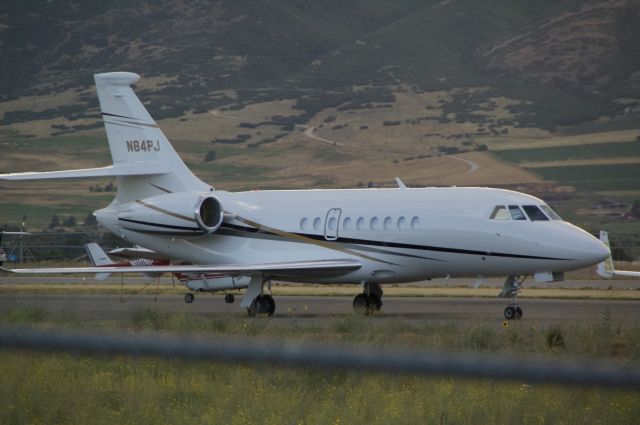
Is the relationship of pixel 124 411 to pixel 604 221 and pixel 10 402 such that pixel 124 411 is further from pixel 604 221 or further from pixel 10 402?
pixel 604 221

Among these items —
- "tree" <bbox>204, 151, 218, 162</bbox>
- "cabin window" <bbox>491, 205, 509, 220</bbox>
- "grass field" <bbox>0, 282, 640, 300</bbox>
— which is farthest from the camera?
"tree" <bbox>204, 151, 218, 162</bbox>

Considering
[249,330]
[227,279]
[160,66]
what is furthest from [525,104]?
[249,330]

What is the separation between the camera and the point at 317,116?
15138cm

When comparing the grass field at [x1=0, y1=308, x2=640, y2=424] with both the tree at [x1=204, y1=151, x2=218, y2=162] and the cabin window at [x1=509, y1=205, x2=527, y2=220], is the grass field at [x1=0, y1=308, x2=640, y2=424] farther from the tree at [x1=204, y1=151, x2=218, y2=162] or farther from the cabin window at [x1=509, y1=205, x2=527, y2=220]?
the tree at [x1=204, y1=151, x2=218, y2=162]

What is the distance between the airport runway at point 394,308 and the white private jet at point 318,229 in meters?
0.81

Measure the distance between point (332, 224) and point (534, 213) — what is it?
451 cm

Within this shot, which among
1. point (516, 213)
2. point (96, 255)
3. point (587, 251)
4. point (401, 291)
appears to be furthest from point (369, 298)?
point (96, 255)

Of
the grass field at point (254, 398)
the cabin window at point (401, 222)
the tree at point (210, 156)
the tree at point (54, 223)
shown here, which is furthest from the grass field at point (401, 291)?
the tree at point (210, 156)

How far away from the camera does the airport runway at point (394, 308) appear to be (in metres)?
22.7

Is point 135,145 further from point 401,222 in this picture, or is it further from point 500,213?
point 500,213

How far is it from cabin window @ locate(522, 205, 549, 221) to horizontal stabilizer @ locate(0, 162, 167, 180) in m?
9.00

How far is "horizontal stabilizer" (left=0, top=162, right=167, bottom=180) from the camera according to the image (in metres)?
25.4

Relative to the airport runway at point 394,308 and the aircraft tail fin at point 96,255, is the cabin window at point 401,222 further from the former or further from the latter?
the aircraft tail fin at point 96,255

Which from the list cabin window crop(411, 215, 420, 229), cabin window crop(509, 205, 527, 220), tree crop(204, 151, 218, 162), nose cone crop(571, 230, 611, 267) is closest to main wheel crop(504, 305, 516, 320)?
nose cone crop(571, 230, 611, 267)
